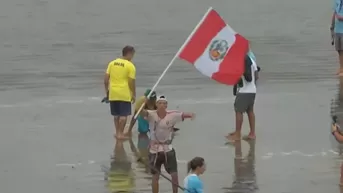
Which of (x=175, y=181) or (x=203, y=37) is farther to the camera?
(x=203, y=37)

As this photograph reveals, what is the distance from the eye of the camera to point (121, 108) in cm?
1474

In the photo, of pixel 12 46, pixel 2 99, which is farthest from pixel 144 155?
pixel 12 46

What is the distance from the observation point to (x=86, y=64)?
2127 cm

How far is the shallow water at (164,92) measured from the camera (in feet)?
41.7

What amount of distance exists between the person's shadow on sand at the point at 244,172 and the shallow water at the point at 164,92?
0.03 meters

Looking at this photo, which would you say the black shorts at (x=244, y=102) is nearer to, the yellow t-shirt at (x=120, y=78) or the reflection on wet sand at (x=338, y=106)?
the reflection on wet sand at (x=338, y=106)

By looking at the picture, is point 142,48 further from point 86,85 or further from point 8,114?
point 8,114

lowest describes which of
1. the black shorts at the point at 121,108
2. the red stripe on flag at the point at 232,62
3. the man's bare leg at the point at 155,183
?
the man's bare leg at the point at 155,183

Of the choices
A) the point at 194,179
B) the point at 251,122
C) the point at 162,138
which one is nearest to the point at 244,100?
the point at 251,122

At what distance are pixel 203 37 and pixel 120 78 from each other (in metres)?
3.11

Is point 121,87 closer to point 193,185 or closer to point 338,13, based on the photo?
point 193,185

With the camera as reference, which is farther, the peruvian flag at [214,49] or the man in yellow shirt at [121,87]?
the man in yellow shirt at [121,87]

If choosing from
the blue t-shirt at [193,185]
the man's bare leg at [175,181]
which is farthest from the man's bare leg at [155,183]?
the blue t-shirt at [193,185]

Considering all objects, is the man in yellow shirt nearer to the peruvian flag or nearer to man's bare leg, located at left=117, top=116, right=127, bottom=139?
man's bare leg, located at left=117, top=116, right=127, bottom=139
